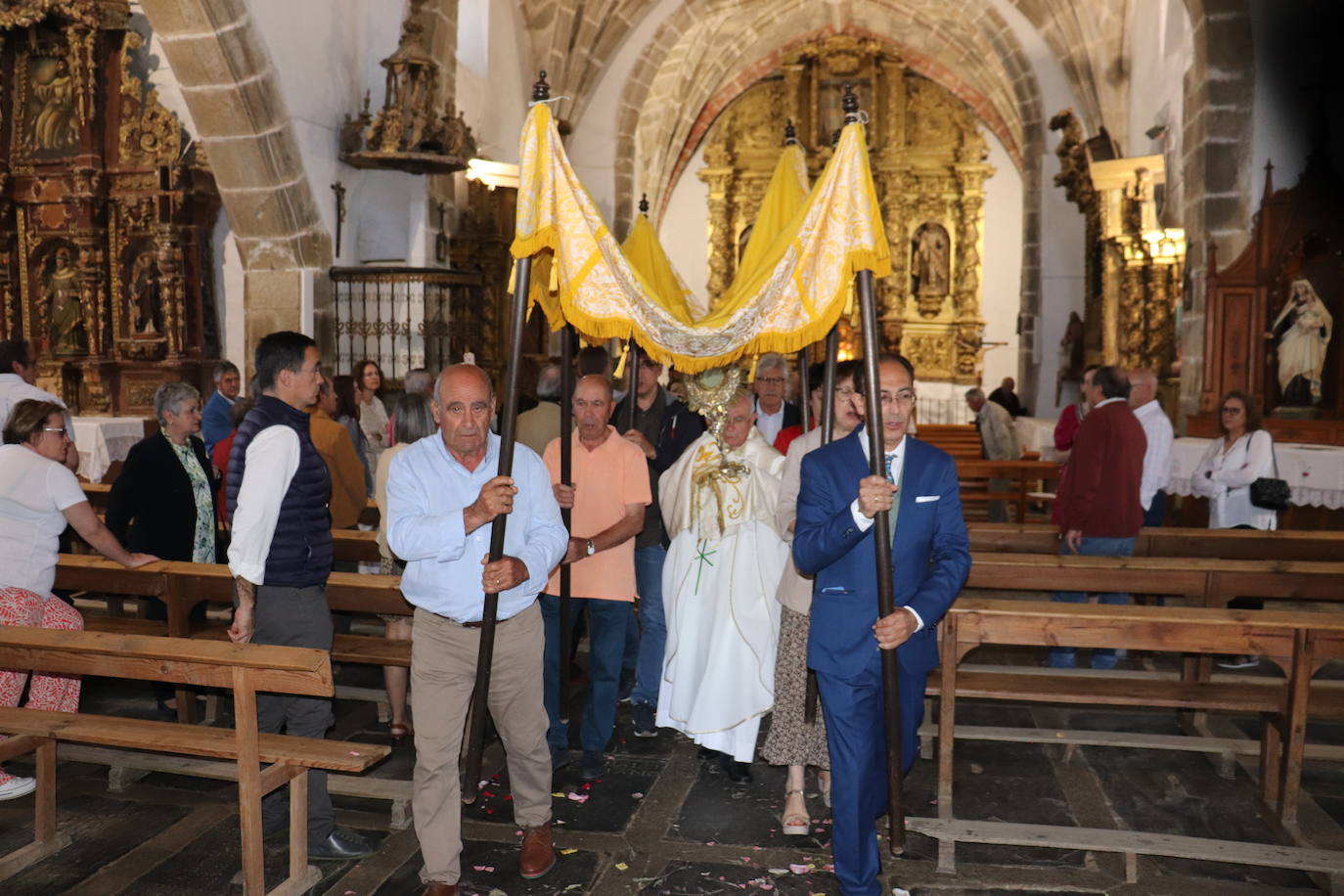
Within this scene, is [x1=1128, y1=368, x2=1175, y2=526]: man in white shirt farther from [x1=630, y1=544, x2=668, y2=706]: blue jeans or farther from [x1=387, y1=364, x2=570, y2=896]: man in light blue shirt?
[x1=387, y1=364, x2=570, y2=896]: man in light blue shirt

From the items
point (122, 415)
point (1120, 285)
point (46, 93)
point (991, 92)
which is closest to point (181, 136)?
point (46, 93)

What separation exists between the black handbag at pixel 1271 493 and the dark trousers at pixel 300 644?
513 centimetres

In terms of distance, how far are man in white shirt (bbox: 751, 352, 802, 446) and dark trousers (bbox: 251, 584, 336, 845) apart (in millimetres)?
2850

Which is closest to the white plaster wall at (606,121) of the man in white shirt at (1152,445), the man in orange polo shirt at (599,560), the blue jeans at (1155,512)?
the man in white shirt at (1152,445)

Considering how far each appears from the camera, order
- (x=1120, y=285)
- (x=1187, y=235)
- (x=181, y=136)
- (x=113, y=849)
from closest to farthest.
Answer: (x=113, y=849), (x=1187, y=235), (x=181, y=136), (x=1120, y=285)

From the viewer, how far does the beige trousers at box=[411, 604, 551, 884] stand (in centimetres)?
331

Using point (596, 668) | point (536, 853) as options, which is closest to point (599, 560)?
point (596, 668)

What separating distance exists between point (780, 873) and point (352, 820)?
1.59 m

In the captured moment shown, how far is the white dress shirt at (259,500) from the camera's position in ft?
11.5

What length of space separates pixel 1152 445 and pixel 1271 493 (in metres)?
0.67

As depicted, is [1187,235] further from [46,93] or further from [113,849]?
[46,93]

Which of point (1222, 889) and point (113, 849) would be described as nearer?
point (1222, 889)

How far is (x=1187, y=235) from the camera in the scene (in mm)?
10008

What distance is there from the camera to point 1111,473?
565 cm
